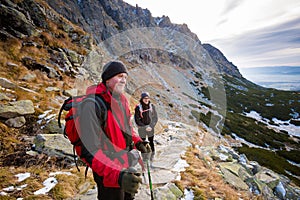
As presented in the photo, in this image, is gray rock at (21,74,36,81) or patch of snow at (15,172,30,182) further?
gray rock at (21,74,36,81)

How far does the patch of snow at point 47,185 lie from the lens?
366 cm

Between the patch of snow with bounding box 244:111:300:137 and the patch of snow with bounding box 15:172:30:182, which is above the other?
the patch of snow with bounding box 15:172:30:182

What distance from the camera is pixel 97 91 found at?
2193mm

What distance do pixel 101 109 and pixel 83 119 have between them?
0.77 feet

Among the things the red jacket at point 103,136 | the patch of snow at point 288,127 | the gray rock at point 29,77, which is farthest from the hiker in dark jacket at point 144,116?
the patch of snow at point 288,127

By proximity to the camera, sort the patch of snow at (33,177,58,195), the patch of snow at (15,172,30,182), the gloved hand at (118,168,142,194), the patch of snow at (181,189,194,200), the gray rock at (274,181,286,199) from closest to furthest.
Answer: the gloved hand at (118,168,142,194), the patch of snow at (33,177,58,195), the patch of snow at (15,172,30,182), the patch of snow at (181,189,194,200), the gray rock at (274,181,286,199)

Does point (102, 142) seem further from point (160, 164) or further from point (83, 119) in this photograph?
point (160, 164)

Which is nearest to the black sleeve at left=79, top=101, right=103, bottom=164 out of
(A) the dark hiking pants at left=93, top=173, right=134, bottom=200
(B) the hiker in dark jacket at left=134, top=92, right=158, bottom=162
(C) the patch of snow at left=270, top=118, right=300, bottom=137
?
(A) the dark hiking pants at left=93, top=173, right=134, bottom=200

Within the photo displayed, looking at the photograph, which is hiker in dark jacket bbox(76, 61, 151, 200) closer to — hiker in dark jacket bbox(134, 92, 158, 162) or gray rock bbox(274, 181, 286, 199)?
hiker in dark jacket bbox(134, 92, 158, 162)

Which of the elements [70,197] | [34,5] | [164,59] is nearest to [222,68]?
[164,59]

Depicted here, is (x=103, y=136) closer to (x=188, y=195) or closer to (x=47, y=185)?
(x=47, y=185)

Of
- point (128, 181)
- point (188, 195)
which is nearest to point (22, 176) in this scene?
point (128, 181)

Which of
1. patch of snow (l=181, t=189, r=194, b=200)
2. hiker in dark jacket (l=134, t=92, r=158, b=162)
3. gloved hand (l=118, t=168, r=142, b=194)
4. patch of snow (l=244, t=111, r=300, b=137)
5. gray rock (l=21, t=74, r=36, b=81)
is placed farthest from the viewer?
patch of snow (l=244, t=111, r=300, b=137)

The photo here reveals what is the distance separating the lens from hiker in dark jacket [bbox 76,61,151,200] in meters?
1.84
